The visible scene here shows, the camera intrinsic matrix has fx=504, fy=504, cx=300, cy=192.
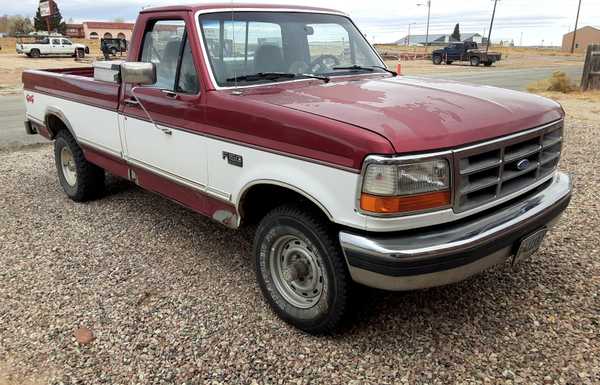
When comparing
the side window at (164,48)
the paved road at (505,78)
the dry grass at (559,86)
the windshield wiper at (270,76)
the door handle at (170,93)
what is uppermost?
the side window at (164,48)

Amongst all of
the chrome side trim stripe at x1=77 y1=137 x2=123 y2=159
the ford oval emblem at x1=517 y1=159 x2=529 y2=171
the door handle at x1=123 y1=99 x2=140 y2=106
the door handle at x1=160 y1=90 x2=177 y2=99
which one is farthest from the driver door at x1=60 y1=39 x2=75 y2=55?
the ford oval emblem at x1=517 y1=159 x2=529 y2=171

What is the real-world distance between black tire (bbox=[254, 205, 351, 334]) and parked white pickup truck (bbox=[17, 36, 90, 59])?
37535 mm

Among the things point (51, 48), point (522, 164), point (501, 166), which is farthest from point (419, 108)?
point (51, 48)

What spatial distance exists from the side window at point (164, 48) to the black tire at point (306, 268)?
4.75 feet

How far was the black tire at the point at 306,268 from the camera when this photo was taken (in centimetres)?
282

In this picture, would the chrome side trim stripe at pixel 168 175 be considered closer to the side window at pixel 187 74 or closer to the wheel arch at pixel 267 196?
the wheel arch at pixel 267 196

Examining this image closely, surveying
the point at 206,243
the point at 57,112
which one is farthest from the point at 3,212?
the point at 206,243

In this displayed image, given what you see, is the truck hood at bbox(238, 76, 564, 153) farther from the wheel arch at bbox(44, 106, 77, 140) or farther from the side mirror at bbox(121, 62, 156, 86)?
the wheel arch at bbox(44, 106, 77, 140)

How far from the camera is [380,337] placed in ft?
10.2

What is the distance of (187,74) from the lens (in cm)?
364

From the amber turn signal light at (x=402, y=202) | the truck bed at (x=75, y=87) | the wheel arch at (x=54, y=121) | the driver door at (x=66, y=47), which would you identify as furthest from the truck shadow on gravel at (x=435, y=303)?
the driver door at (x=66, y=47)

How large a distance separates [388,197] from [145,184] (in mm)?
2558

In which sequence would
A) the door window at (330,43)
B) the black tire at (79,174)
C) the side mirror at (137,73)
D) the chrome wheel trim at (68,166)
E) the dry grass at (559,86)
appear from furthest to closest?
the dry grass at (559,86) < the chrome wheel trim at (68,166) < the black tire at (79,174) < the door window at (330,43) < the side mirror at (137,73)

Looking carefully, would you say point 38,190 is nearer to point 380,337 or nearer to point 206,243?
point 206,243
